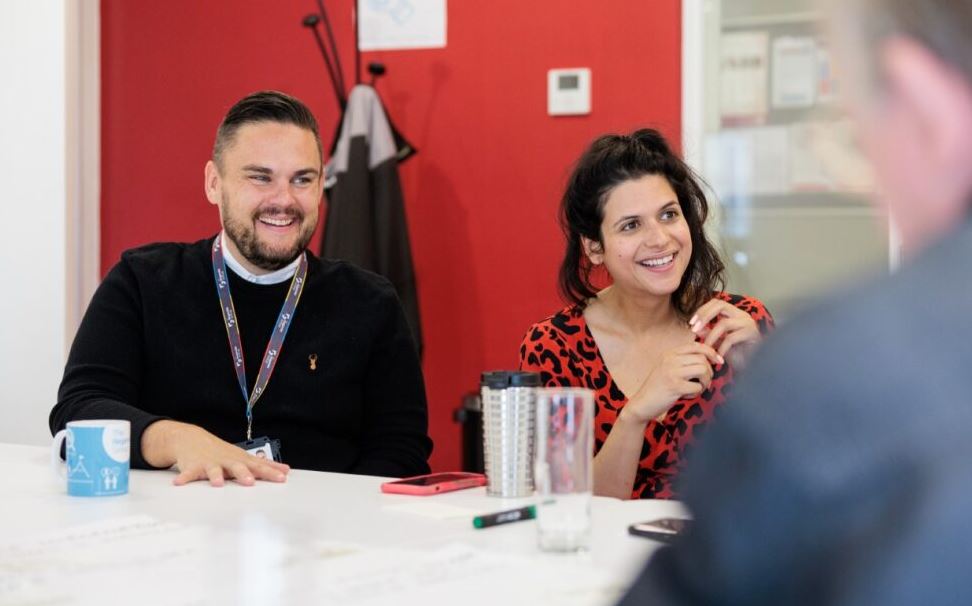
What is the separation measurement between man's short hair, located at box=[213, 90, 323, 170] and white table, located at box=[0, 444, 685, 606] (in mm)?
984

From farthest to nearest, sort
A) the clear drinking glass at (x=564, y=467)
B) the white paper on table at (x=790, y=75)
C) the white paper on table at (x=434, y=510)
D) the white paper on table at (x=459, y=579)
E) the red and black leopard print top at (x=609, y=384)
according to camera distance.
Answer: the white paper on table at (x=790, y=75)
the red and black leopard print top at (x=609, y=384)
the white paper on table at (x=434, y=510)
the clear drinking glass at (x=564, y=467)
the white paper on table at (x=459, y=579)

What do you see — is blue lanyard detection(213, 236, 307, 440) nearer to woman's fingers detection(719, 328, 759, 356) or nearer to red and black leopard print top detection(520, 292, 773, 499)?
red and black leopard print top detection(520, 292, 773, 499)

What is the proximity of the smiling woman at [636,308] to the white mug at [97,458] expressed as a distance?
2.85ft

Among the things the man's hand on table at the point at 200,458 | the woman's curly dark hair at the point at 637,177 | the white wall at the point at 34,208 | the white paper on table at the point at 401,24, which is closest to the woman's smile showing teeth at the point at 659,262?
the woman's curly dark hair at the point at 637,177

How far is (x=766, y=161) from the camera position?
370 cm

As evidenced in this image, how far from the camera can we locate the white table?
3.84 feet

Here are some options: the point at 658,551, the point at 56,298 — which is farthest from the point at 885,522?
the point at 56,298

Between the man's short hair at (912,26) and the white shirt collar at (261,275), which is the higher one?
the man's short hair at (912,26)

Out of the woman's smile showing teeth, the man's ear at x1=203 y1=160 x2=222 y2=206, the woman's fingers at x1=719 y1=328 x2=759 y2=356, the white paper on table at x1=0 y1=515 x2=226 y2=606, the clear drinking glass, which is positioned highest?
the man's ear at x1=203 y1=160 x2=222 y2=206

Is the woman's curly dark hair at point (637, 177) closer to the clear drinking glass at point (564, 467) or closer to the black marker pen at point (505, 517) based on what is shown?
the black marker pen at point (505, 517)

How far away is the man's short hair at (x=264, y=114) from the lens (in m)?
2.59

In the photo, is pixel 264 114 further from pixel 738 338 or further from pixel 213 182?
pixel 738 338

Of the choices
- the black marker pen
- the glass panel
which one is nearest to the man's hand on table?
the black marker pen

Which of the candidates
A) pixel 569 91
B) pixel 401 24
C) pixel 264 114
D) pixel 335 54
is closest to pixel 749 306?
pixel 264 114
